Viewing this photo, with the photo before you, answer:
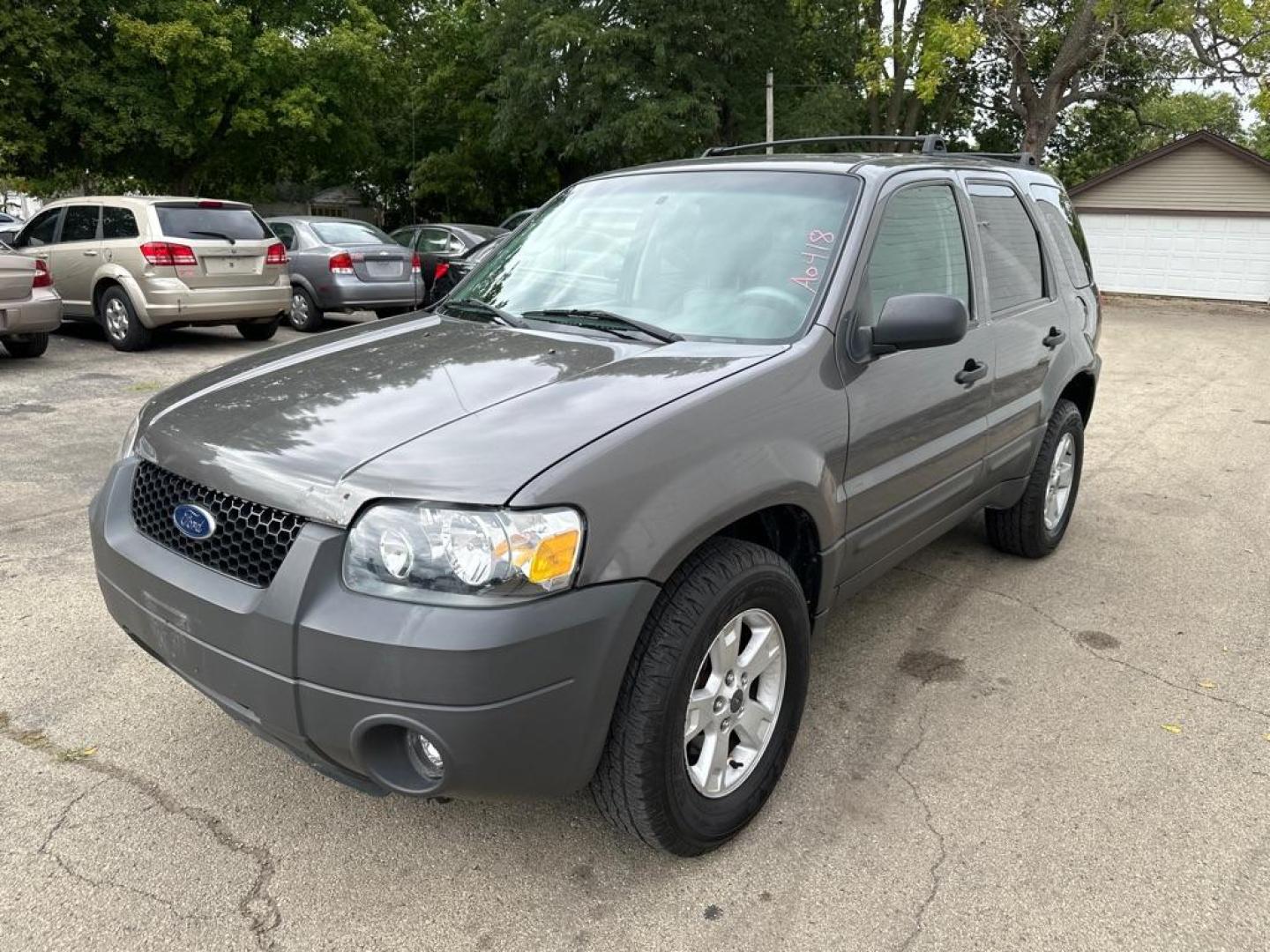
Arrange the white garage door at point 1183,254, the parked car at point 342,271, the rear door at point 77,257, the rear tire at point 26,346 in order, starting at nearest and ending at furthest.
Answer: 1. the rear tire at point 26,346
2. the rear door at point 77,257
3. the parked car at point 342,271
4. the white garage door at point 1183,254

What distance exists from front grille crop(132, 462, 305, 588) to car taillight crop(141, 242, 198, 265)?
27.3 ft

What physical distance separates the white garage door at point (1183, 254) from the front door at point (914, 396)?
21.2m

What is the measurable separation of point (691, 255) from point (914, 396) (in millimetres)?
875

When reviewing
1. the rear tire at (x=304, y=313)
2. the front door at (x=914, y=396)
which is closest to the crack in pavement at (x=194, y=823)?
the front door at (x=914, y=396)

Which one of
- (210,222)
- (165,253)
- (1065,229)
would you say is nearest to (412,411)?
(1065,229)

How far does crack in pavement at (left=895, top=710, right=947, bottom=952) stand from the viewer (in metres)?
2.36

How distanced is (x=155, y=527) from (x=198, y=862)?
0.87 metres

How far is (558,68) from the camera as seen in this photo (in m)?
24.5

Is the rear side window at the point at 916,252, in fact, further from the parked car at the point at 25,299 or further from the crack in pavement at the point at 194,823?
the parked car at the point at 25,299

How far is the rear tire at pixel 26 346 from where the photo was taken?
386 inches

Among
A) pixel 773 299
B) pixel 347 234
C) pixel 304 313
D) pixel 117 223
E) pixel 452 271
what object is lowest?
pixel 304 313

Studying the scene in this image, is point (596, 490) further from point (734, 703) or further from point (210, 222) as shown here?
point (210, 222)

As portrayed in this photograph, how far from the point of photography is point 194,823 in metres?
2.71

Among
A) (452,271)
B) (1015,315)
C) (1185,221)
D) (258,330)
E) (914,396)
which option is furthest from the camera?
(1185,221)
